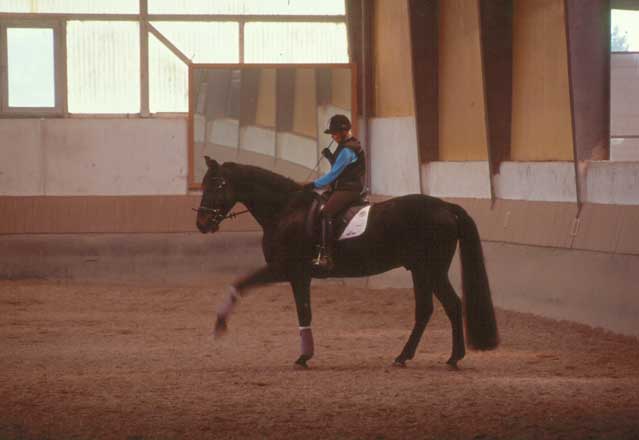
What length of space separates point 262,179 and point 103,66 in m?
10.0

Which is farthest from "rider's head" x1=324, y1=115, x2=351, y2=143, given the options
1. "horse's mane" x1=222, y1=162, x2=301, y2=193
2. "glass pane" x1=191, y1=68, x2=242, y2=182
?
"glass pane" x1=191, y1=68, x2=242, y2=182

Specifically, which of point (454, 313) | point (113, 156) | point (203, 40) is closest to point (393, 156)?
point (203, 40)

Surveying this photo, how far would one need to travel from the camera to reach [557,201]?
52.2 ft

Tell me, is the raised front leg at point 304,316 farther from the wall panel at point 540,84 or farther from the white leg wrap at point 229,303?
the wall panel at point 540,84

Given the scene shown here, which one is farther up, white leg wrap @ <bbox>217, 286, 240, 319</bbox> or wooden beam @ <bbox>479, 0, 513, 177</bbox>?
wooden beam @ <bbox>479, 0, 513, 177</bbox>

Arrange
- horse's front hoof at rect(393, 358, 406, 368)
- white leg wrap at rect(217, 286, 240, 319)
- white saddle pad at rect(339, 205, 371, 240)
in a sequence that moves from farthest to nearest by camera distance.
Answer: white saddle pad at rect(339, 205, 371, 240)
white leg wrap at rect(217, 286, 240, 319)
horse's front hoof at rect(393, 358, 406, 368)

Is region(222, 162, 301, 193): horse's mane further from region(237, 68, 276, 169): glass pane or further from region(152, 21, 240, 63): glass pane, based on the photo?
region(152, 21, 240, 63): glass pane

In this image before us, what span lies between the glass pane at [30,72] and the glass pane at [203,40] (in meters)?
2.02

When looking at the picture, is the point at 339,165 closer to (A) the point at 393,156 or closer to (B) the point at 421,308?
(B) the point at 421,308

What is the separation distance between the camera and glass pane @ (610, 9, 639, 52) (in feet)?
51.0

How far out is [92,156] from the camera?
858 inches

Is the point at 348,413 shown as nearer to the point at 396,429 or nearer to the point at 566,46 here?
the point at 396,429

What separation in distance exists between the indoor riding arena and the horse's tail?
2 centimetres

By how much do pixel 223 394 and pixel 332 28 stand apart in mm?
12961
